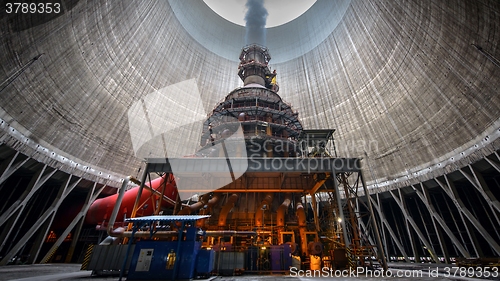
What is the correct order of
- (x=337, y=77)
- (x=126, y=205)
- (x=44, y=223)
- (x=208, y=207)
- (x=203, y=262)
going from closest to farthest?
1. (x=203, y=262)
2. (x=208, y=207)
3. (x=44, y=223)
4. (x=126, y=205)
5. (x=337, y=77)

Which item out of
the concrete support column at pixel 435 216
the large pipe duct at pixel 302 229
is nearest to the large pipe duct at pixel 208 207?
the large pipe duct at pixel 302 229

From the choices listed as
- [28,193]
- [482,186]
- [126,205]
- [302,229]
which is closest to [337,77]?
[482,186]

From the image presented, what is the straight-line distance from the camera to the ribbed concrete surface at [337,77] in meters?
17.3

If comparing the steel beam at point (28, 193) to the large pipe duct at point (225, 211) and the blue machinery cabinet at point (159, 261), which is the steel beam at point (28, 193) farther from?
the blue machinery cabinet at point (159, 261)

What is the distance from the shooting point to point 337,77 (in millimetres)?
33969

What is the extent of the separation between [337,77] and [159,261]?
111ft

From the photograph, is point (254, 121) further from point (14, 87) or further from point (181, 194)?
point (14, 87)

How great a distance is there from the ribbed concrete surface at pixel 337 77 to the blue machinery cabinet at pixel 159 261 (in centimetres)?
1558

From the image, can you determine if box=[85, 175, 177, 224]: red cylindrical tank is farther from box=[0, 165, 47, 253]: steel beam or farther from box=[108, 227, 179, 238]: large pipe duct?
box=[108, 227, 179, 238]: large pipe duct

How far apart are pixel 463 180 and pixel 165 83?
3701 cm

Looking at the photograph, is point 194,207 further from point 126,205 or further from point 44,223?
point 44,223

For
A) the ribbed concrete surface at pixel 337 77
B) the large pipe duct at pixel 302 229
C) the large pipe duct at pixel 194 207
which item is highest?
the ribbed concrete surface at pixel 337 77

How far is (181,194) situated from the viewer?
19438 mm

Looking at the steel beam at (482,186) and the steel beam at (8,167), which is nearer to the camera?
the steel beam at (8,167)
